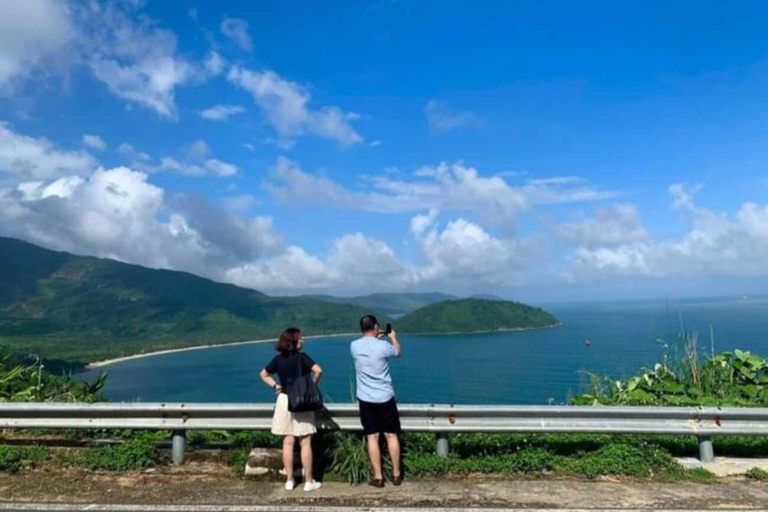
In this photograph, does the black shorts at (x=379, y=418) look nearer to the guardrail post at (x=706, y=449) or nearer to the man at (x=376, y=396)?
the man at (x=376, y=396)

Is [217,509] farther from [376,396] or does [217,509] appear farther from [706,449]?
[706,449]

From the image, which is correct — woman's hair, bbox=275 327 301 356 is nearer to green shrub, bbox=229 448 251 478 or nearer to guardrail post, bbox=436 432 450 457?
green shrub, bbox=229 448 251 478

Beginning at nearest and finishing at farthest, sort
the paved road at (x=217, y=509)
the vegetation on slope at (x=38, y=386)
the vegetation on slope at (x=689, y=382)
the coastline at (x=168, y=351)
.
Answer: the paved road at (x=217, y=509), the vegetation on slope at (x=689, y=382), the vegetation on slope at (x=38, y=386), the coastline at (x=168, y=351)

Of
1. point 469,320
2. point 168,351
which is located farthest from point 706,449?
point 469,320

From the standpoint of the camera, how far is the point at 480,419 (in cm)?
562

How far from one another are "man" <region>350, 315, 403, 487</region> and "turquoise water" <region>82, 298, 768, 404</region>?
119 feet

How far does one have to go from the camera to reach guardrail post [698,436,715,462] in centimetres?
561

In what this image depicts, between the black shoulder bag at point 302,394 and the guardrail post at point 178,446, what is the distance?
58.6 inches

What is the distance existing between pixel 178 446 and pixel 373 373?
2325 mm

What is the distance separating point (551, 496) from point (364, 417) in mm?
1789

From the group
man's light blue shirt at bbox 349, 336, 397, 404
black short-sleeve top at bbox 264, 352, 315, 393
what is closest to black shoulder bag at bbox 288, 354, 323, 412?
black short-sleeve top at bbox 264, 352, 315, 393

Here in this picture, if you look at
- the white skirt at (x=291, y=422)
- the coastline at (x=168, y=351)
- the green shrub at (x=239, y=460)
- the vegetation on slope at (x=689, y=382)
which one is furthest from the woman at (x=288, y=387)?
the coastline at (x=168, y=351)

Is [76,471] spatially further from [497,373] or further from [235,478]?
[497,373]

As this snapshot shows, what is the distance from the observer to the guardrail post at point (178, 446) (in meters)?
5.74
